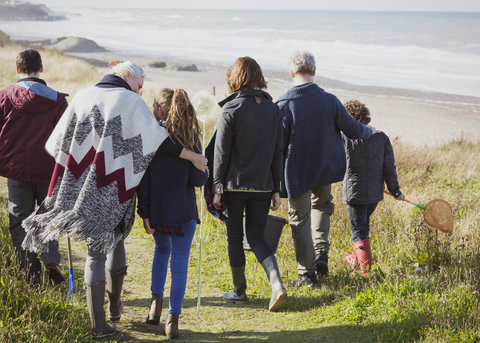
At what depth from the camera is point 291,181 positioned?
13.3 ft

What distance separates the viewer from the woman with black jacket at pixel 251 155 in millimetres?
3611

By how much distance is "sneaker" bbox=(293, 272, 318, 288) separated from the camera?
163 inches

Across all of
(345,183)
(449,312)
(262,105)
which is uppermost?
(262,105)

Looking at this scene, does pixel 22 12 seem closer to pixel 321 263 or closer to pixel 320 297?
pixel 321 263

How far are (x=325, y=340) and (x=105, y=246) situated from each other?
176 centimetres

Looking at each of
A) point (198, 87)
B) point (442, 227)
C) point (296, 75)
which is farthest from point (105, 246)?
point (198, 87)

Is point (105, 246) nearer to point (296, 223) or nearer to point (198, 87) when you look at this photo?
point (296, 223)

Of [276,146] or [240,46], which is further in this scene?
[240,46]

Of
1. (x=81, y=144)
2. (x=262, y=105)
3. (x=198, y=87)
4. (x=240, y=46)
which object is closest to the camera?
(x=81, y=144)

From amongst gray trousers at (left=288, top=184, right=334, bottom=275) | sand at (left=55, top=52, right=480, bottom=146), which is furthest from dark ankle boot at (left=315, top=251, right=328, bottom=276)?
sand at (left=55, top=52, right=480, bottom=146)

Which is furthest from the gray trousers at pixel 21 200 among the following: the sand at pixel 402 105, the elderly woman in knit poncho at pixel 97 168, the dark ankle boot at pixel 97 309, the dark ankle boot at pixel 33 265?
the sand at pixel 402 105

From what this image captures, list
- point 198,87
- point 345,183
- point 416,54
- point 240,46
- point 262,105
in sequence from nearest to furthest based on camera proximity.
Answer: point 262,105, point 345,183, point 198,87, point 416,54, point 240,46

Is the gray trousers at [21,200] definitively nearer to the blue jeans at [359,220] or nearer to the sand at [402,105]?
the blue jeans at [359,220]

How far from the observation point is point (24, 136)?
381cm
